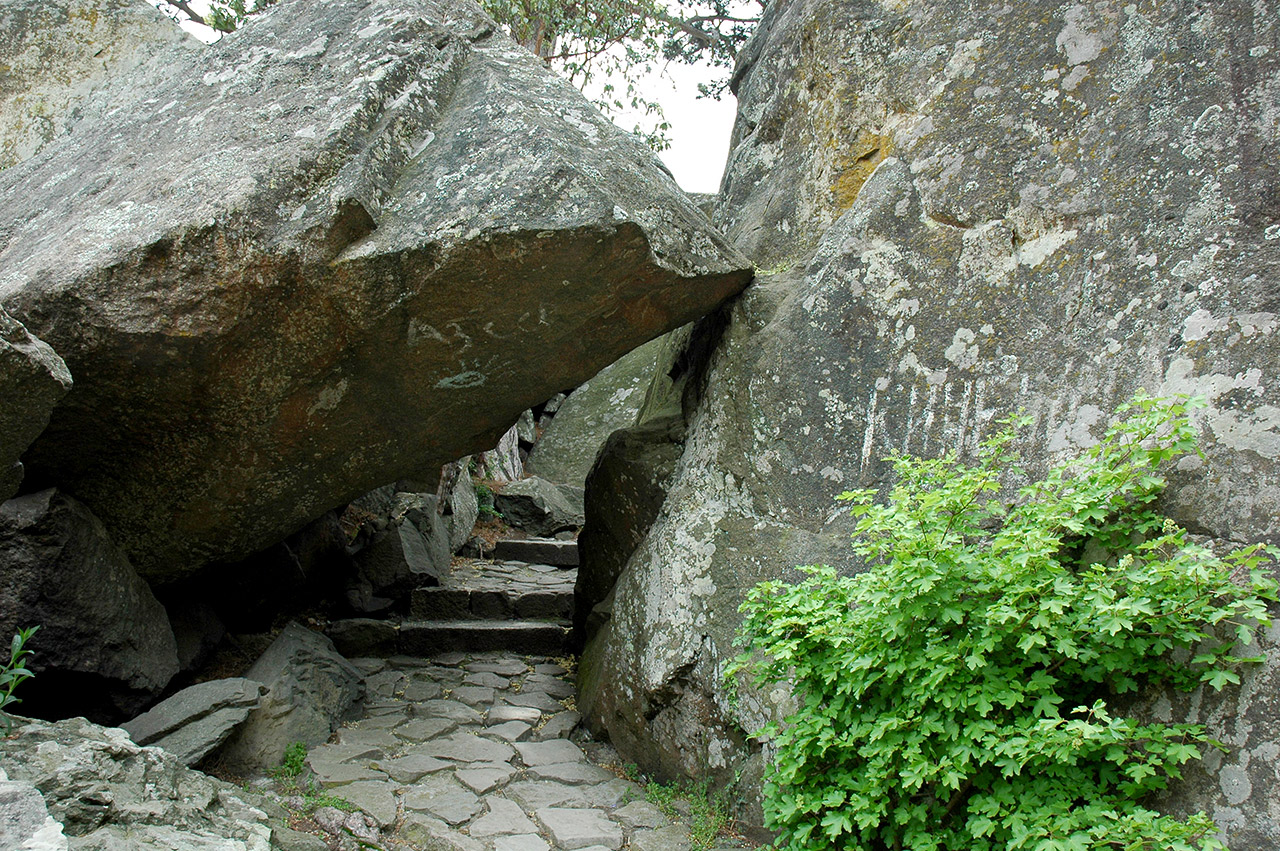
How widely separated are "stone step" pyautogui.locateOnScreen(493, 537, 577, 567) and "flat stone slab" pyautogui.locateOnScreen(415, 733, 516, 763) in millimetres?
4470

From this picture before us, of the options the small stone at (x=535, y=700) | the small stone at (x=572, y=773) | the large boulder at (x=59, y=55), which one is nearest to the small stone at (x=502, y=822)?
the small stone at (x=572, y=773)

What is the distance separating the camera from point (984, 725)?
8.57 feet

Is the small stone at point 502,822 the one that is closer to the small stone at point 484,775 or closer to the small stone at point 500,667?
the small stone at point 484,775

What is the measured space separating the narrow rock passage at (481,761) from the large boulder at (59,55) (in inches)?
203

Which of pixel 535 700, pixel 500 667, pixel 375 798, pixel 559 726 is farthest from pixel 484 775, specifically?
pixel 500 667

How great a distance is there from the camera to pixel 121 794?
2795 mm

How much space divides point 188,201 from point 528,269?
1.61m

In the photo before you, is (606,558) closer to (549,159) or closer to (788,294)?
(788,294)

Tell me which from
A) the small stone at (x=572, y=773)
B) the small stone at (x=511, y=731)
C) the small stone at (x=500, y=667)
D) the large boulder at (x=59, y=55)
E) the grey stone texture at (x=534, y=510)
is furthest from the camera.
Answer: the grey stone texture at (x=534, y=510)

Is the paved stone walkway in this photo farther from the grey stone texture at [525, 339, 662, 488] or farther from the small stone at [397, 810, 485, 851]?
the grey stone texture at [525, 339, 662, 488]

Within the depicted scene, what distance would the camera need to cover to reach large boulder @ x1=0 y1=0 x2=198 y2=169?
6.84 meters

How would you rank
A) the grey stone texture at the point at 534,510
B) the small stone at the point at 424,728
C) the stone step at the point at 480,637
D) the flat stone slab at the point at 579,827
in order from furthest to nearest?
the grey stone texture at the point at 534,510 < the stone step at the point at 480,637 < the small stone at the point at 424,728 < the flat stone slab at the point at 579,827

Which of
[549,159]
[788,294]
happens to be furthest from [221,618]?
[788,294]

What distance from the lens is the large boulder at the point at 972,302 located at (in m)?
2.92
